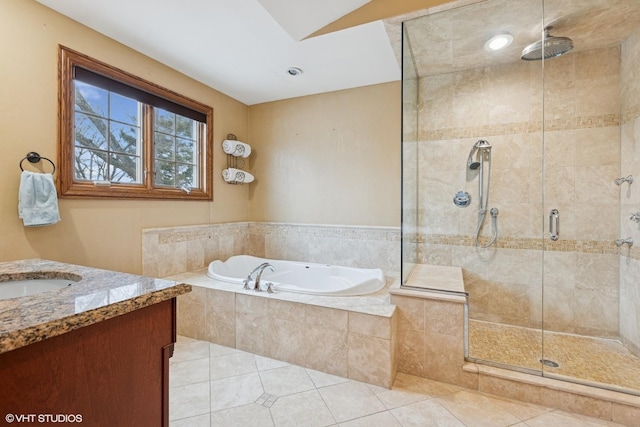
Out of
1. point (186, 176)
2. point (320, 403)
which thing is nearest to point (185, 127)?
point (186, 176)

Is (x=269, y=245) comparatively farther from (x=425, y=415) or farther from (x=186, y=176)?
(x=425, y=415)

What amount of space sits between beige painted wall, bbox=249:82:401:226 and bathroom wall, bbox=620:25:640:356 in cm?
173

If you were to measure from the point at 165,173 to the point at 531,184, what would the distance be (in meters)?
3.42

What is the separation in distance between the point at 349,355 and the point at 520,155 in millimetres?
2292

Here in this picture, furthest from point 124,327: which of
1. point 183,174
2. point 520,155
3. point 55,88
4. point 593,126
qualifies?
point 593,126

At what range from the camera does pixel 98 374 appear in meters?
0.71

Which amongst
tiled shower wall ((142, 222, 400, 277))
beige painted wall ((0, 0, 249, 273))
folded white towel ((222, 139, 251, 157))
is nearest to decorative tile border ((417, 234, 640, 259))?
tiled shower wall ((142, 222, 400, 277))

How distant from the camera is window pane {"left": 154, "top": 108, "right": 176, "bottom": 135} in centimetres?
273

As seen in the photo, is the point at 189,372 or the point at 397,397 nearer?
the point at 397,397

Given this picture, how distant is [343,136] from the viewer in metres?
3.25

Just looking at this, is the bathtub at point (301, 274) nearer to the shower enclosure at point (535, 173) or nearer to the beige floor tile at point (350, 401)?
the shower enclosure at point (535, 173)

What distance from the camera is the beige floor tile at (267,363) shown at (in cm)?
212

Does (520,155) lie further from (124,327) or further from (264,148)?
(124,327)

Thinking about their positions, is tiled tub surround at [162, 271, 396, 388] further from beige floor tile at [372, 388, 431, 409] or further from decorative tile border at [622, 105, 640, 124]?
decorative tile border at [622, 105, 640, 124]
